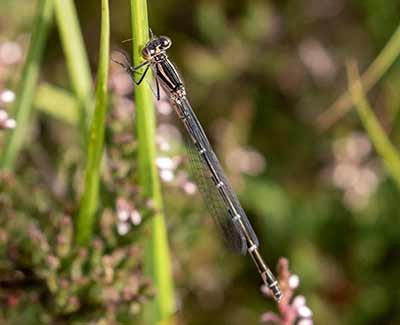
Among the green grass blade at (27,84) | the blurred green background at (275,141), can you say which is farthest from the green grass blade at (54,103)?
the green grass blade at (27,84)

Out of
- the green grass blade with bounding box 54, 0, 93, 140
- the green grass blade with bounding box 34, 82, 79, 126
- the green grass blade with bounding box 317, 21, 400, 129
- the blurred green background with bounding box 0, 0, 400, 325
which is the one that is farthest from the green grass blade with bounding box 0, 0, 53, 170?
the green grass blade with bounding box 317, 21, 400, 129

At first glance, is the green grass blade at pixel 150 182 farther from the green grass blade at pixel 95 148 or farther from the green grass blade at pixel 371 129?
the green grass blade at pixel 371 129

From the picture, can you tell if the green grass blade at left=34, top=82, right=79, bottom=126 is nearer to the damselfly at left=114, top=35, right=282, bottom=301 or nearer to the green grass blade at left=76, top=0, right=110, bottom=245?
the damselfly at left=114, top=35, right=282, bottom=301

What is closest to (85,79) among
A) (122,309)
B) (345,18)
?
(122,309)

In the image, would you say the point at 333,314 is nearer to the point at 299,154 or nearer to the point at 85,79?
the point at 299,154

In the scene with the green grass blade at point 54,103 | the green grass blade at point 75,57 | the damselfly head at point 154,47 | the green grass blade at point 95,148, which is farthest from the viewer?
the green grass blade at point 54,103

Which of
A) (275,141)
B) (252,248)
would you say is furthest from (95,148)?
(275,141)

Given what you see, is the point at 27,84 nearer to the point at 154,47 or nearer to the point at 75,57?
the point at 75,57
